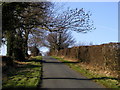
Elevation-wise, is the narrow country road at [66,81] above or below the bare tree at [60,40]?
below

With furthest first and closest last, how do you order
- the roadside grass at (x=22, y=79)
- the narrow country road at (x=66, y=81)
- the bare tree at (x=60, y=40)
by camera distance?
the bare tree at (x=60, y=40), the narrow country road at (x=66, y=81), the roadside grass at (x=22, y=79)

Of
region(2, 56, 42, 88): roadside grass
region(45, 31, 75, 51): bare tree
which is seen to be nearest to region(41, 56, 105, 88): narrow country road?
region(2, 56, 42, 88): roadside grass

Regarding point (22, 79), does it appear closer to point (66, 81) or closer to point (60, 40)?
point (66, 81)

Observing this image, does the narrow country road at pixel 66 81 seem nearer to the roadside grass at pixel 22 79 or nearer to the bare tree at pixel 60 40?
the roadside grass at pixel 22 79

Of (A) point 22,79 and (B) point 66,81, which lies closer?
(B) point 66,81

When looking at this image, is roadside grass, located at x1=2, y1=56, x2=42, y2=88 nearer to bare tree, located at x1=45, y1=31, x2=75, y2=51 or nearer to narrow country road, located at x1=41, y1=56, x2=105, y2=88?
narrow country road, located at x1=41, y1=56, x2=105, y2=88

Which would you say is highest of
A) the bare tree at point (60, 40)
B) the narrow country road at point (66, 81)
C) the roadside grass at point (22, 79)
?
the bare tree at point (60, 40)

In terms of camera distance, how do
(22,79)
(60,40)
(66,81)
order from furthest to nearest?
(60,40) < (22,79) < (66,81)

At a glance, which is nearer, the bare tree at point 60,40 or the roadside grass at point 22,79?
the roadside grass at point 22,79

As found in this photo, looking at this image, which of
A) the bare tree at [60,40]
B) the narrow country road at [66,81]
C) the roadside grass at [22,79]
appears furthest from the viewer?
the bare tree at [60,40]

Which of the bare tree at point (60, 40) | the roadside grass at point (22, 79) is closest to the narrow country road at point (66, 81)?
the roadside grass at point (22, 79)

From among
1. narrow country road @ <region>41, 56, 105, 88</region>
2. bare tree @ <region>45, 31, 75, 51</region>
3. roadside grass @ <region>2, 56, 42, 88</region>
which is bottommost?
narrow country road @ <region>41, 56, 105, 88</region>

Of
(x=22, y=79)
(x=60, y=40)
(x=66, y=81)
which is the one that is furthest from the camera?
(x=60, y=40)

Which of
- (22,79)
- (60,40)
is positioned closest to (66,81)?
(22,79)
